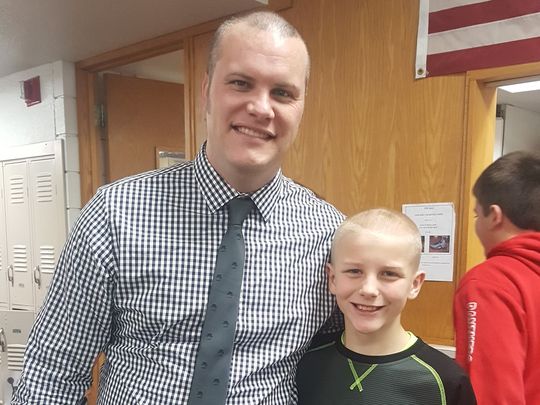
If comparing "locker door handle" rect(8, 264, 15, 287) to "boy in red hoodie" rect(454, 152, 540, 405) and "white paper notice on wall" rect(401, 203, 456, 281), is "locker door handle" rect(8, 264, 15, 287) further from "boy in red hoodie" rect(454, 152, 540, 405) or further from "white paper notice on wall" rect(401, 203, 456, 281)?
"boy in red hoodie" rect(454, 152, 540, 405)

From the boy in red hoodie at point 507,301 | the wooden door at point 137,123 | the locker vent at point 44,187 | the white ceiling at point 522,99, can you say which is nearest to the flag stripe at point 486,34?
the boy in red hoodie at point 507,301

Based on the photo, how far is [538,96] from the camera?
3.69 meters

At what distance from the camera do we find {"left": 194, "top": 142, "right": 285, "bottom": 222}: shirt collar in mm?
1032

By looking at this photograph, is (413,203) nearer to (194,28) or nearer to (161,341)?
(161,341)

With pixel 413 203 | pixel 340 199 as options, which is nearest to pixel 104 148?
pixel 340 199

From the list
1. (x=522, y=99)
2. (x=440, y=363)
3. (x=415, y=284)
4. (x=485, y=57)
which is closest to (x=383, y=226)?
(x=415, y=284)

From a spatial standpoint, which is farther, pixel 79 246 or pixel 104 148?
pixel 104 148

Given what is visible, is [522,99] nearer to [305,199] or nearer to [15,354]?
[305,199]

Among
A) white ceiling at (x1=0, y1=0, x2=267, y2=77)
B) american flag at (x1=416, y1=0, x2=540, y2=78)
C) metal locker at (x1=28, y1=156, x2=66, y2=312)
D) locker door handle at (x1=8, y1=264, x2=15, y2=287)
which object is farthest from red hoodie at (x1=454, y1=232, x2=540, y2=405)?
locker door handle at (x1=8, y1=264, x2=15, y2=287)

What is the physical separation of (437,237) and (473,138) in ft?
1.20

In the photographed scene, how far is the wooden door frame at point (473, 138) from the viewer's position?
163 cm

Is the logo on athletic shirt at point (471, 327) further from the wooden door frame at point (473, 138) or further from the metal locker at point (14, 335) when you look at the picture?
the metal locker at point (14, 335)

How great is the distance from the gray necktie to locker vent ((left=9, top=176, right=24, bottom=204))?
240cm

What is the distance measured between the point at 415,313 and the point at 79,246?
4.14 ft
